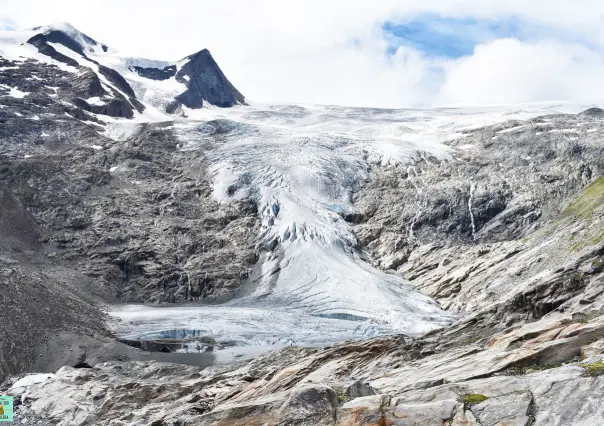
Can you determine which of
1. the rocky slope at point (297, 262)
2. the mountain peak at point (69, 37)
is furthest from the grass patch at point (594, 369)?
the mountain peak at point (69, 37)

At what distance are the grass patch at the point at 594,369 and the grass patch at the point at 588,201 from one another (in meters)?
42.6

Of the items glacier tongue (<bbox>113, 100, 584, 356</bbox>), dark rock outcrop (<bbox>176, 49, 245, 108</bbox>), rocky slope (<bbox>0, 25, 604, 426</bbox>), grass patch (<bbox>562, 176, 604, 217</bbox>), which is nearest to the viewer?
rocky slope (<bbox>0, 25, 604, 426</bbox>)

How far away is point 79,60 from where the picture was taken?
125375mm

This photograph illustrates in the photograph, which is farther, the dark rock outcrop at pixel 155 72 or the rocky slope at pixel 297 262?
the dark rock outcrop at pixel 155 72

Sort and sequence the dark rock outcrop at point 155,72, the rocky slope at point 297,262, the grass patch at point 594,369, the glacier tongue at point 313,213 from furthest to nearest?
the dark rock outcrop at point 155,72 → the glacier tongue at point 313,213 → the rocky slope at point 297,262 → the grass patch at point 594,369

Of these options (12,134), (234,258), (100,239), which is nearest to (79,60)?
(12,134)

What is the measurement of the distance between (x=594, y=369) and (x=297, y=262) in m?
51.0

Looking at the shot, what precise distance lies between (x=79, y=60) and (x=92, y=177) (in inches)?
2083

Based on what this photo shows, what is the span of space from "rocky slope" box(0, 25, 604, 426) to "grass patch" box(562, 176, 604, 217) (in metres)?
0.36

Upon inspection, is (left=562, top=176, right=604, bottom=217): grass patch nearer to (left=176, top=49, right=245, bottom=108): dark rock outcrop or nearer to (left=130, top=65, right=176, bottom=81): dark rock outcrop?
(left=176, top=49, right=245, bottom=108): dark rock outcrop

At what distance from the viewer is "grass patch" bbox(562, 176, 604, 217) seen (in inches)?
2238

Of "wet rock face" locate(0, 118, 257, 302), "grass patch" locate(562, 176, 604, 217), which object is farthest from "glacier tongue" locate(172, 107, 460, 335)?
"grass patch" locate(562, 176, 604, 217)

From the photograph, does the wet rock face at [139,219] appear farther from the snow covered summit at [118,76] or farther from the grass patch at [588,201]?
the grass patch at [588,201]

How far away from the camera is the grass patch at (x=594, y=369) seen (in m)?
13.9
